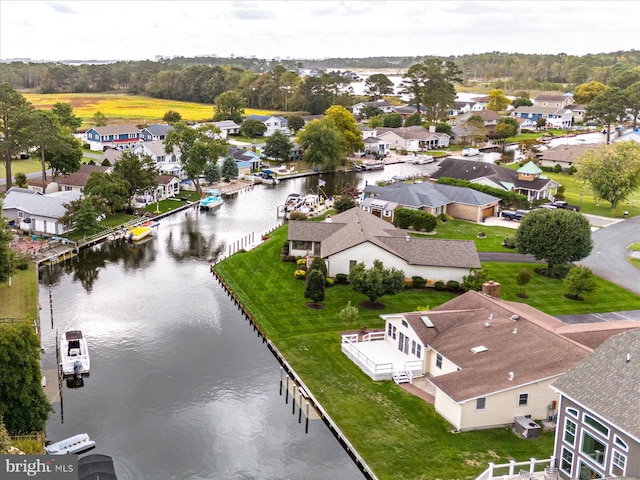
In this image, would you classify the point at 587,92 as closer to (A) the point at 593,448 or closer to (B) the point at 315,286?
(B) the point at 315,286

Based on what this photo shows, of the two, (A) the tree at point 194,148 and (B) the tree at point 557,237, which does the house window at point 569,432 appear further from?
(A) the tree at point 194,148

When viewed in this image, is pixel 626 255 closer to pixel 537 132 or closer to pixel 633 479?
pixel 633 479

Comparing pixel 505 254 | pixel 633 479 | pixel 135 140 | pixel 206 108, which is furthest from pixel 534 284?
pixel 206 108

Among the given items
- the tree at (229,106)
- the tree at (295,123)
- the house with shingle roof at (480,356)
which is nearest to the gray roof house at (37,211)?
the house with shingle roof at (480,356)

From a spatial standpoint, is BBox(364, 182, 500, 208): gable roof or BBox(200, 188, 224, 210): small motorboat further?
BBox(200, 188, 224, 210): small motorboat

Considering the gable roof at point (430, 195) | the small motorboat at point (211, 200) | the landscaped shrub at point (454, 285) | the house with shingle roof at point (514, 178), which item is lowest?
the landscaped shrub at point (454, 285)

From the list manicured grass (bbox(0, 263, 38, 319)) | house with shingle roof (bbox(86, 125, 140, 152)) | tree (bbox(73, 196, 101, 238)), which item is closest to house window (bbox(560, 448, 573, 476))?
manicured grass (bbox(0, 263, 38, 319))

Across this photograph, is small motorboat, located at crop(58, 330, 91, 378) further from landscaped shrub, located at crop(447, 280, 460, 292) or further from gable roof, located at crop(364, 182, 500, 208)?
gable roof, located at crop(364, 182, 500, 208)
